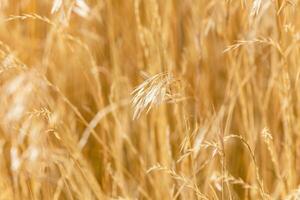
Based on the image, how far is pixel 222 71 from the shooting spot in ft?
6.84

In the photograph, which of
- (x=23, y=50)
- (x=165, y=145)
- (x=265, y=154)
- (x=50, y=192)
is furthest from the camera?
(x=23, y=50)

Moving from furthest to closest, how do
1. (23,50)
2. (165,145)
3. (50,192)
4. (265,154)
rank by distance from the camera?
(23,50), (265,154), (165,145), (50,192)

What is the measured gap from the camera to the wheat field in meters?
1.26

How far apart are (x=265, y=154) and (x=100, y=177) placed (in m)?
0.41

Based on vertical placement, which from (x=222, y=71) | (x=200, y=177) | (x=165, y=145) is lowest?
(x=200, y=177)

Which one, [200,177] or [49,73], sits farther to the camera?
[49,73]

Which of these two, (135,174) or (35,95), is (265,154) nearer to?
(135,174)

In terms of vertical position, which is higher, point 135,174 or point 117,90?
point 117,90

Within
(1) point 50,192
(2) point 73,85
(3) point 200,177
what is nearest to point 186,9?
(2) point 73,85

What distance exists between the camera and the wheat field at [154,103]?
1263 millimetres

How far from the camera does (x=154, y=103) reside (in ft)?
3.54

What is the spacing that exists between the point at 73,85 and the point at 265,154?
65 centimetres

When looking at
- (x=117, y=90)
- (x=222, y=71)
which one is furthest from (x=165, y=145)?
(x=222, y=71)

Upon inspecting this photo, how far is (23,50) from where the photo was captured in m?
1.99
